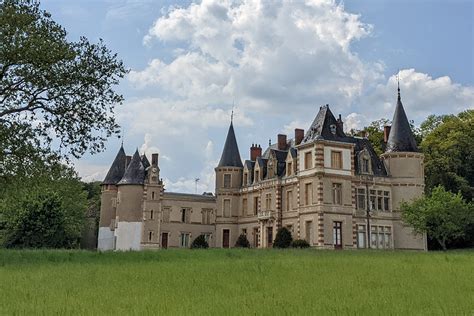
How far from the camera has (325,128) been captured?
49.0 metres

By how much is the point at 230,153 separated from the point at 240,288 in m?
46.0

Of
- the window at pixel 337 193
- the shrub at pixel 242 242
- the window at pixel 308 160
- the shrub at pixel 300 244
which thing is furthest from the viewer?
the shrub at pixel 242 242

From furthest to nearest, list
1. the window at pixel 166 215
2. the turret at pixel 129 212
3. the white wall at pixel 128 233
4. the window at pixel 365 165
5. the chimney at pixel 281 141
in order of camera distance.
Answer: the window at pixel 166 215 → the turret at pixel 129 212 → the white wall at pixel 128 233 → the chimney at pixel 281 141 → the window at pixel 365 165

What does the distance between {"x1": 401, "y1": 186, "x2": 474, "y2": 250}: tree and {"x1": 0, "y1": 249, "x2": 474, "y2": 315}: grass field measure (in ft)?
76.5

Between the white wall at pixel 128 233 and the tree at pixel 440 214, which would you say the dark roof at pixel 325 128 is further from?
the white wall at pixel 128 233

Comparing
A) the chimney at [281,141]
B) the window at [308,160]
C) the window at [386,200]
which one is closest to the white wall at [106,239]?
the chimney at [281,141]

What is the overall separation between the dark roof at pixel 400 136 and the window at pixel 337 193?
7.16m

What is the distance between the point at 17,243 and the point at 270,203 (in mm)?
25466

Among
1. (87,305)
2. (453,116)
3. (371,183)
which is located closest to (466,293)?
(87,305)

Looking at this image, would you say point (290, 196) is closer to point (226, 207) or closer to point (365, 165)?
point (365, 165)

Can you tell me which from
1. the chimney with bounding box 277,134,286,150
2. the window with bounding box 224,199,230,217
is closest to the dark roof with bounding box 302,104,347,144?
the chimney with bounding box 277,134,286,150

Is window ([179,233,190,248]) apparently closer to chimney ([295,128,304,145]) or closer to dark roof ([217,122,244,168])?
dark roof ([217,122,244,168])

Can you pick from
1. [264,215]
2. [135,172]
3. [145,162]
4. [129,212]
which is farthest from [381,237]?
[145,162]

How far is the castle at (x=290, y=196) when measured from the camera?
48.2 m
